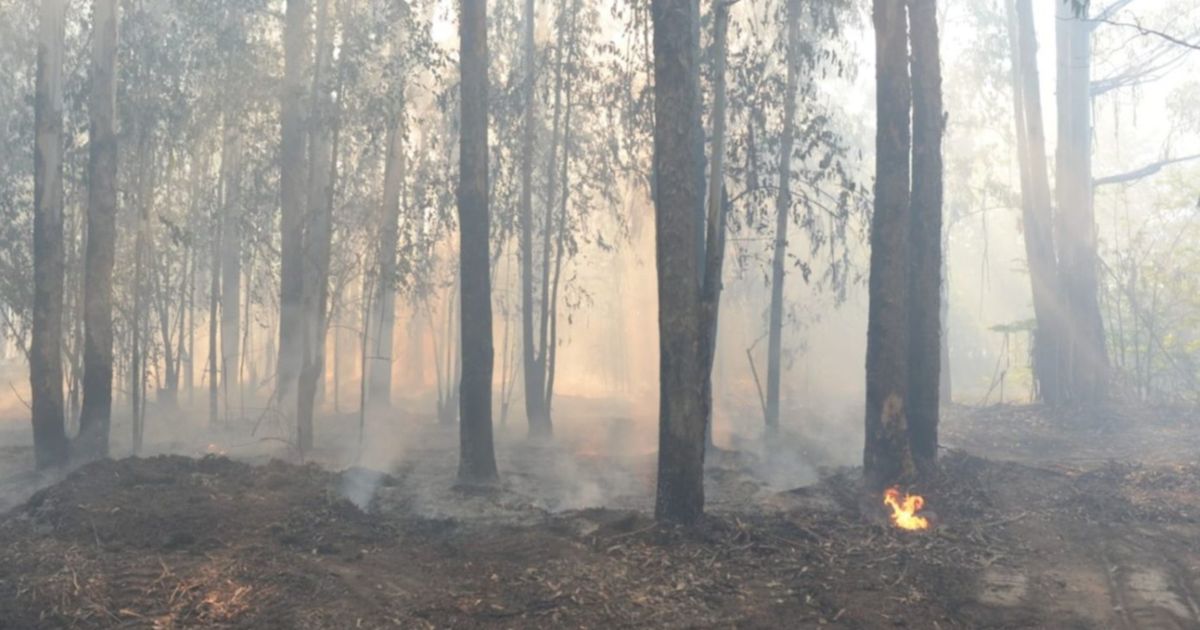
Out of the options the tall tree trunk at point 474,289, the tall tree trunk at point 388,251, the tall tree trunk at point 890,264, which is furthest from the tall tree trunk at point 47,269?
the tall tree trunk at point 890,264

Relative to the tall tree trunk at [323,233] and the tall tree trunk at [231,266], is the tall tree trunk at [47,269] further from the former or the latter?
the tall tree trunk at [231,266]

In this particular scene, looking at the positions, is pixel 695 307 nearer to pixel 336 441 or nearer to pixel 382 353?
pixel 336 441

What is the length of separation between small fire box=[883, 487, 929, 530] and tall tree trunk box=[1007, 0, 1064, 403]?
14.1 m

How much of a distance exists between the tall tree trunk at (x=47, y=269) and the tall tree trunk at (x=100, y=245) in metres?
0.40

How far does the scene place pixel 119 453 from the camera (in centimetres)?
1811

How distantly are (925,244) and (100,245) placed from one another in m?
11.9

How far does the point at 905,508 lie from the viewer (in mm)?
11555

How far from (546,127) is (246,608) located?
1855cm

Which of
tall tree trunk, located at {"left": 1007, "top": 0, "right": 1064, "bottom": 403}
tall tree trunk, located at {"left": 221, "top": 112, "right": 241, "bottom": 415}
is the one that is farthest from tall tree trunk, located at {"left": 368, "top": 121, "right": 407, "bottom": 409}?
tall tree trunk, located at {"left": 1007, "top": 0, "right": 1064, "bottom": 403}

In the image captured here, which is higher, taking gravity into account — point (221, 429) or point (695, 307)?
point (695, 307)

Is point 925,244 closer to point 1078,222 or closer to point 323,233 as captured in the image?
point 323,233

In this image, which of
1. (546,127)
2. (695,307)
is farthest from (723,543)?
(546,127)

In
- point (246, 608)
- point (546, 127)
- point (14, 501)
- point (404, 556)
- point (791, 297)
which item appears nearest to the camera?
point (246, 608)

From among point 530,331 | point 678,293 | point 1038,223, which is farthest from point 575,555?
point 1038,223
